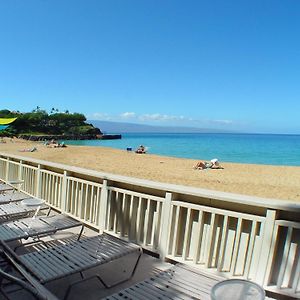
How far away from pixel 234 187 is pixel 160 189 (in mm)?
9663

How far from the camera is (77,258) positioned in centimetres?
275

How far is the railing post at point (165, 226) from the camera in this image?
3.11 meters

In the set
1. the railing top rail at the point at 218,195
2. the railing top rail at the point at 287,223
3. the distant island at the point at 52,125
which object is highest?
the railing top rail at the point at 218,195

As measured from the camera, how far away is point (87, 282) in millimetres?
2914

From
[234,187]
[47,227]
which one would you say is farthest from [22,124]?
[47,227]

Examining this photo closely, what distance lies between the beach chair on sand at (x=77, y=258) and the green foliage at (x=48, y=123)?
73358 millimetres

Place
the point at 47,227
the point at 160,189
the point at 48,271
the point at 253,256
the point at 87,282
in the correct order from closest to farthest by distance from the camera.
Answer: the point at 48,271 < the point at 253,256 < the point at 87,282 < the point at 160,189 < the point at 47,227

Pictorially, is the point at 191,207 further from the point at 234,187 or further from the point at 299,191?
the point at 299,191

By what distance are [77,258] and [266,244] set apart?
1.74 metres

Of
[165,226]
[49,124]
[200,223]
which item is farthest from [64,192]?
[49,124]

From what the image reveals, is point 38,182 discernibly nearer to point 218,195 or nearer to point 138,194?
point 138,194

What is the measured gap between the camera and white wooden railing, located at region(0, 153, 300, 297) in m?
2.48

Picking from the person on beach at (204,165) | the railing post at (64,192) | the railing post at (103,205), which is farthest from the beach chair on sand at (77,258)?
the person on beach at (204,165)

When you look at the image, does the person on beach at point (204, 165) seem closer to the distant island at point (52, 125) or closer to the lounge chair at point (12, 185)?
the lounge chair at point (12, 185)
